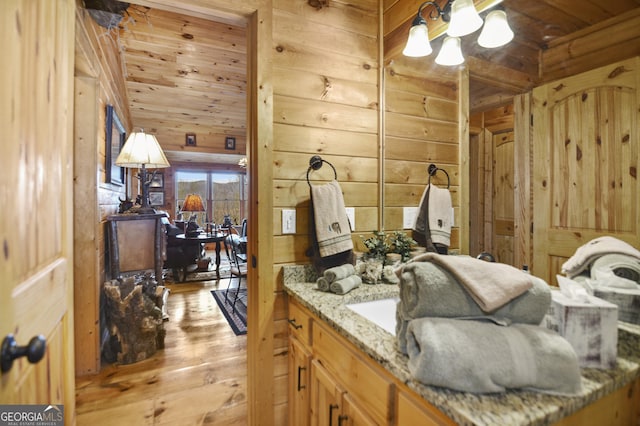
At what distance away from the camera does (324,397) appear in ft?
3.52

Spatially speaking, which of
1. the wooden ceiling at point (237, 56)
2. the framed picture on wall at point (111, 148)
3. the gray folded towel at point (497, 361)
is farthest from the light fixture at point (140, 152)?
the gray folded towel at point (497, 361)

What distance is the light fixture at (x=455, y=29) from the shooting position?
112 cm

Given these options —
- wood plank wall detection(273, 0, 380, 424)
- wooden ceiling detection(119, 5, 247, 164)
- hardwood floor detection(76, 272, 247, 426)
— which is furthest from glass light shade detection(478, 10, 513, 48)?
hardwood floor detection(76, 272, 247, 426)

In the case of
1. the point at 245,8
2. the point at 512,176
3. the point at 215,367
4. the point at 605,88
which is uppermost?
the point at 245,8

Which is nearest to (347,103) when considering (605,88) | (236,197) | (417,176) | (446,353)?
(417,176)

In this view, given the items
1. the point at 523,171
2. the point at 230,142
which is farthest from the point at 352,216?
the point at 230,142

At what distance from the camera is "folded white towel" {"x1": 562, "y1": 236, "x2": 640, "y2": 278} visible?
834 mm

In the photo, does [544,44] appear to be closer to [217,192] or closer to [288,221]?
[288,221]

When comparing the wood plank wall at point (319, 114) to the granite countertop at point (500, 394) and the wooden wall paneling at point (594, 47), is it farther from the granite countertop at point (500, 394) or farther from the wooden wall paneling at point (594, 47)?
the wooden wall paneling at point (594, 47)

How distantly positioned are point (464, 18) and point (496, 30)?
5.0 inches

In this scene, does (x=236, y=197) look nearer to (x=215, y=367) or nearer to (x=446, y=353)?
(x=215, y=367)

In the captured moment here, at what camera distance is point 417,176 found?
1570 mm

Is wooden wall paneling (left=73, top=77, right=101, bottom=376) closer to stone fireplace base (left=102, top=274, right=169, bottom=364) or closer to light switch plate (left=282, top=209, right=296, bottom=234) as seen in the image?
stone fireplace base (left=102, top=274, right=169, bottom=364)

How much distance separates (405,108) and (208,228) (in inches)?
167
